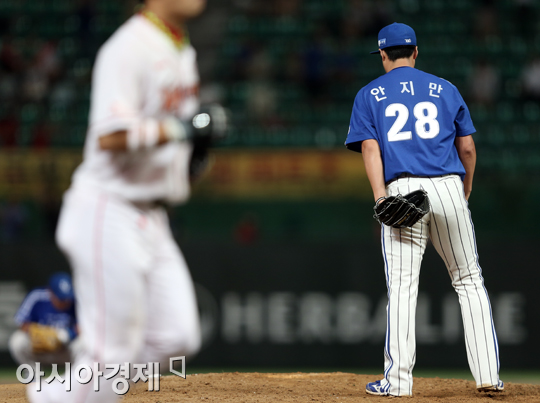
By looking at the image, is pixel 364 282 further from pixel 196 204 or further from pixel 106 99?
pixel 106 99

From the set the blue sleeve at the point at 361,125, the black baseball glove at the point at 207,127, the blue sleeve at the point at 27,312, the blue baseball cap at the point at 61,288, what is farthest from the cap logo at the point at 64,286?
the black baseball glove at the point at 207,127

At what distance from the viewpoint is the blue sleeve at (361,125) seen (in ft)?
14.2

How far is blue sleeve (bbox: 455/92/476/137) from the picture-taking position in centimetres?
436

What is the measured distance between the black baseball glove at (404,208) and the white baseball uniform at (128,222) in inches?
60.9

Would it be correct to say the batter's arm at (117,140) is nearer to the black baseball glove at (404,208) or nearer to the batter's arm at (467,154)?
the black baseball glove at (404,208)

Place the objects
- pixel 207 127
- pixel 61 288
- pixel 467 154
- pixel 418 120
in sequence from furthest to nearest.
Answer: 1. pixel 61 288
2. pixel 467 154
3. pixel 418 120
4. pixel 207 127

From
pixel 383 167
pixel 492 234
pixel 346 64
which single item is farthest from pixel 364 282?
pixel 346 64

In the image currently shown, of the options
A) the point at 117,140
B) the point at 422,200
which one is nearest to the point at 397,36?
the point at 422,200

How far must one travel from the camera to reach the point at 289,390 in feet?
16.3

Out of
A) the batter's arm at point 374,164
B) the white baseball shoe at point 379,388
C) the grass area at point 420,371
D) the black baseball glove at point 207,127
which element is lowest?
the grass area at point 420,371

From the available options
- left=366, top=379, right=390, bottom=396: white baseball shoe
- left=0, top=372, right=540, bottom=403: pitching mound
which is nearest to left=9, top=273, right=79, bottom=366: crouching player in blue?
left=0, top=372, right=540, bottom=403: pitching mound

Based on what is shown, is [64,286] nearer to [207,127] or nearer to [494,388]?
[494,388]

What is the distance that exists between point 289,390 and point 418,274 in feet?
4.36

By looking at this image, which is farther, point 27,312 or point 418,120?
point 27,312
